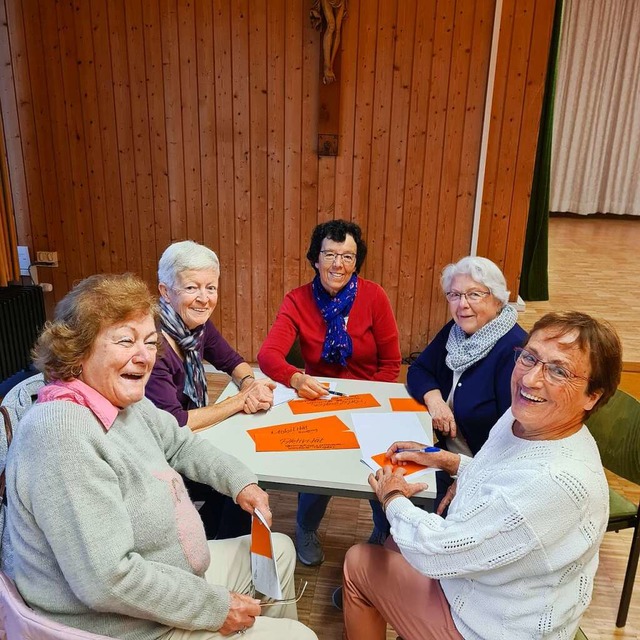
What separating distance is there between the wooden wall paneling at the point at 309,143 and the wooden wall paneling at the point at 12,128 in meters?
1.86

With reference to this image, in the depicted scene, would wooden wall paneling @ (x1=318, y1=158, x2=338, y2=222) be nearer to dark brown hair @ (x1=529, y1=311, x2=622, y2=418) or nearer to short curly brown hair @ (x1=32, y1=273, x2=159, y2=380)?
short curly brown hair @ (x1=32, y1=273, x2=159, y2=380)

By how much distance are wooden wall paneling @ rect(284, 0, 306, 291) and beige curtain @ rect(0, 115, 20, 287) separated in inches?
69.6

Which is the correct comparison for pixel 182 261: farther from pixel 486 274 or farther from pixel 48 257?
pixel 48 257

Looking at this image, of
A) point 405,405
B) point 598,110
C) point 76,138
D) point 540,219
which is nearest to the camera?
point 405,405

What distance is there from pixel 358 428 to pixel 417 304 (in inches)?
88.3

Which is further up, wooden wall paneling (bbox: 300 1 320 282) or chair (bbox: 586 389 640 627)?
wooden wall paneling (bbox: 300 1 320 282)

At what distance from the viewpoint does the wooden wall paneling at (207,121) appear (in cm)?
356

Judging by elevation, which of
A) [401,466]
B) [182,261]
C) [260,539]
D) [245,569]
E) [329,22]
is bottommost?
[245,569]

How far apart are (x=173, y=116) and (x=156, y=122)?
0.12m

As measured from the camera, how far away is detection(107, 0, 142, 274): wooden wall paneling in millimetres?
3598

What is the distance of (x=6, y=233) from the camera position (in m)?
3.70

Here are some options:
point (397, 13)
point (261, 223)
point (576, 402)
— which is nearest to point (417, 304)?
point (261, 223)

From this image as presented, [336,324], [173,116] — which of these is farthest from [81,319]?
[173,116]

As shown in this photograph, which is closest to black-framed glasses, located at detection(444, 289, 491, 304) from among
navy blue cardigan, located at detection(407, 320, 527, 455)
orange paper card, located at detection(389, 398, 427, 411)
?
navy blue cardigan, located at detection(407, 320, 527, 455)
